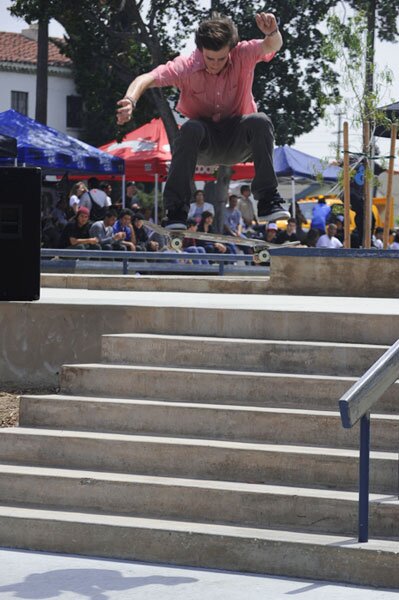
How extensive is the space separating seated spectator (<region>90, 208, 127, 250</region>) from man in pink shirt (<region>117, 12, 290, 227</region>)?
646cm

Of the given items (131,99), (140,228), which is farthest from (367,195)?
(140,228)

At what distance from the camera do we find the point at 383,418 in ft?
20.5

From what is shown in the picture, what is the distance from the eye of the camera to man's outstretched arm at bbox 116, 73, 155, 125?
925 centimetres

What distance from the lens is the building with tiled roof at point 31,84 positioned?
252 feet

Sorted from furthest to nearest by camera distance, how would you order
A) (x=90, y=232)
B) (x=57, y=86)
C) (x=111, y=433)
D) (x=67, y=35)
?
(x=57, y=86) → (x=67, y=35) → (x=90, y=232) → (x=111, y=433)

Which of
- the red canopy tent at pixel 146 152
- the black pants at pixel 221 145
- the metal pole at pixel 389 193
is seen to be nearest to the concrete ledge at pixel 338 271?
the black pants at pixel 221 145

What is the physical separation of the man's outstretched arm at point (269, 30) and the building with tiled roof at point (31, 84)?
68017 mm

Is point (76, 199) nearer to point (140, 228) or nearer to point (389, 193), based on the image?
point (140, 228)

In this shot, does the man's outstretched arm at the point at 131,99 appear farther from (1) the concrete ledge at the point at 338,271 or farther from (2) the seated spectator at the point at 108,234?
(2) the seated spectator at the point at 108,234

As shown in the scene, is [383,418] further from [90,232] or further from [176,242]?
[90,232]

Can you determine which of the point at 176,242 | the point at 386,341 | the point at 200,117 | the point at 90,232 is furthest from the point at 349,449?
the point at 90,232

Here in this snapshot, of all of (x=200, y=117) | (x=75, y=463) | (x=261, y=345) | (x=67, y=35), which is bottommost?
(x=75, y=463)

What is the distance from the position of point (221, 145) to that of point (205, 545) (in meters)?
5.07

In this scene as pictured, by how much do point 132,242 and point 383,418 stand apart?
11360 millimetres
